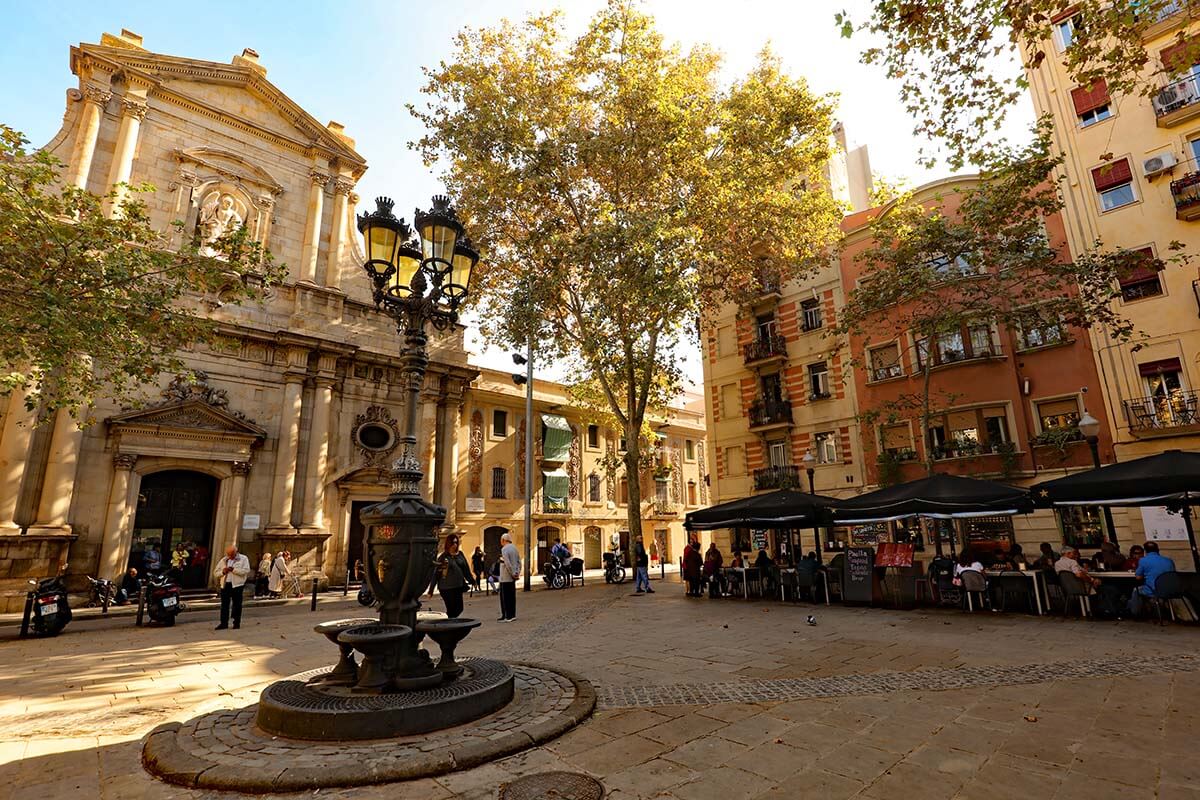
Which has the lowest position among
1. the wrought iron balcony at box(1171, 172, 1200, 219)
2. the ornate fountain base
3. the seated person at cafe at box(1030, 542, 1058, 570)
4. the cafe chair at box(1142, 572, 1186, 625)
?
the ornate fountain base

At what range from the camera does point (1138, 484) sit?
31.4ft

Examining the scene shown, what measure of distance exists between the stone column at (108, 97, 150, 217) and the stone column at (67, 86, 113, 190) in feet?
1.69

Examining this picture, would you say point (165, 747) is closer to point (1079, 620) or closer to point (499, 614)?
point (499, 614)

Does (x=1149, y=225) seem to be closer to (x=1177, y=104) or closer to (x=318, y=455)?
(x=1177, y=104)

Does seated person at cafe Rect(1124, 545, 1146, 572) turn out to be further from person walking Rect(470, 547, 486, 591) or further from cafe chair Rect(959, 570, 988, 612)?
person walking Rect(470, 547, 486, 591)

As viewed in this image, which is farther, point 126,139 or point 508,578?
point 126,139

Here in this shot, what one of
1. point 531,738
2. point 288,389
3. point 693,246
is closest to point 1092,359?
point 693,246

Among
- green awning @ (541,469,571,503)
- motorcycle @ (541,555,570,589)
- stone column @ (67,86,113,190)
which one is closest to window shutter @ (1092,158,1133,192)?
motorcycle @ (541,555,570,589)

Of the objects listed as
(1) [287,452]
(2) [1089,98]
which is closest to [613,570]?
(1) [287,452]

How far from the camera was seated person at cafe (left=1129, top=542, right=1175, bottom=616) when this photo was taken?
30.7 feet

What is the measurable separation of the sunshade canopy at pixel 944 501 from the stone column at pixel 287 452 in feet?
56.4

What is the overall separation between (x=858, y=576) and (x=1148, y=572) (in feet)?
15.7

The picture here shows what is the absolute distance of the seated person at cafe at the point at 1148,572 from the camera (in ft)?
30.7

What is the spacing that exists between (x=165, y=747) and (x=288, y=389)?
17.7 metres
